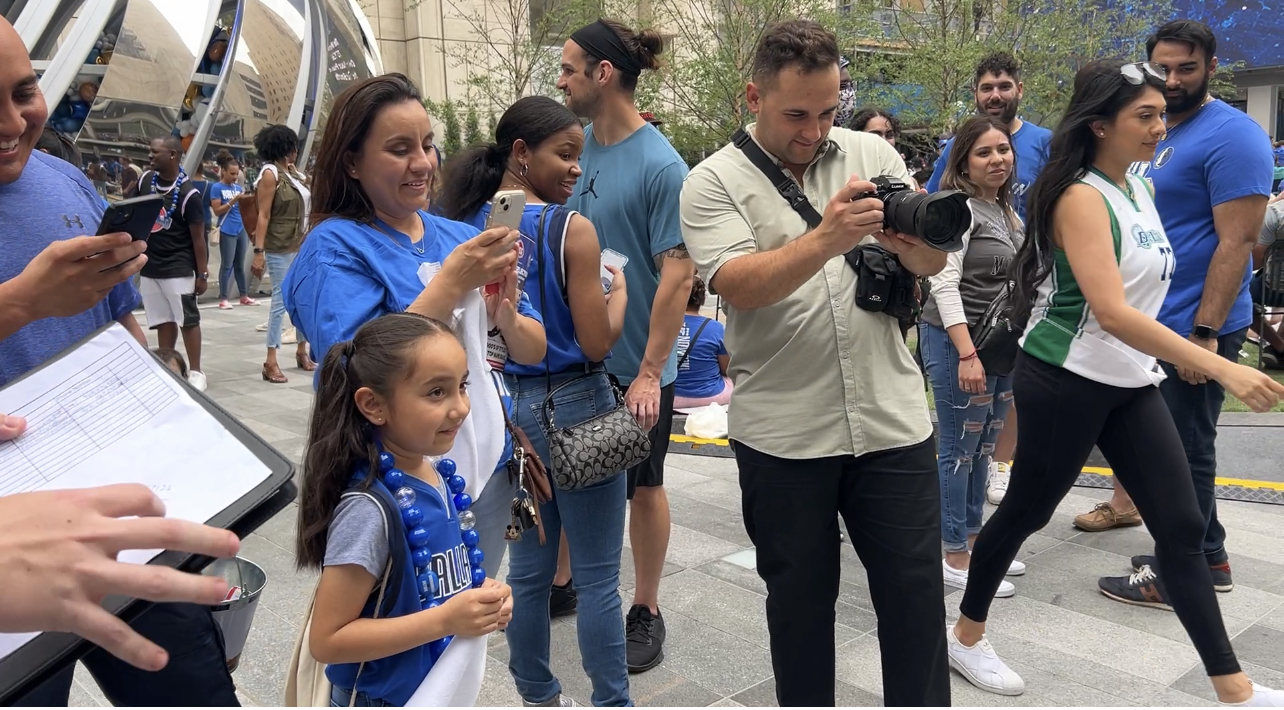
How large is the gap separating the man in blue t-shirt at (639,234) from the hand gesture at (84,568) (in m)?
2.15

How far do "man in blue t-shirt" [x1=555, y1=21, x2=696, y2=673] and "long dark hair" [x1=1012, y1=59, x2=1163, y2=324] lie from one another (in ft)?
3.70

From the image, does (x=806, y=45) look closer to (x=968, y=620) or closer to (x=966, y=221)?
(x=966, y=221)

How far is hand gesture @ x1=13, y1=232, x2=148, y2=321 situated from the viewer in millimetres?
1699

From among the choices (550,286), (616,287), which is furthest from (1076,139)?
(550,286)

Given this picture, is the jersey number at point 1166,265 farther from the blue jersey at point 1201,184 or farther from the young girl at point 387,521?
the young girl at point 387,521

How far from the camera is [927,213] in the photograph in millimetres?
2154

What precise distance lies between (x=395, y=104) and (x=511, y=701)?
1936 mm

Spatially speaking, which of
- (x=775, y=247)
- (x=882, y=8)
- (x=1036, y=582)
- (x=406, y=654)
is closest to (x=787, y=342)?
(x=775, y=247)

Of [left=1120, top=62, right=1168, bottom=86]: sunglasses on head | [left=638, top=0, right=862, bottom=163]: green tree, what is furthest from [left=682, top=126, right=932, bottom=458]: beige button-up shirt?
[left=638, top=0, right=862, bottom=163]: green tree

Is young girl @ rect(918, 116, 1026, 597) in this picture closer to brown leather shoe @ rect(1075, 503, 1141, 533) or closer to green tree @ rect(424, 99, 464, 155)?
brown leather shoe @ rect(1075, 503, 1141, 533)

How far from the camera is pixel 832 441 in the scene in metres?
2.42

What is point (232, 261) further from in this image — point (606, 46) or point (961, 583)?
point (961, 583)

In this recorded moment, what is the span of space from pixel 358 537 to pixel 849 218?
1225 millimetres

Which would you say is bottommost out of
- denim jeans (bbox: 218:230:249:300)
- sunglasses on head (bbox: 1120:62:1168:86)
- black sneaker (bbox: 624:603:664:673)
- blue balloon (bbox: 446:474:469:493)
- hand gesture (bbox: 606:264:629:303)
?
denim jeans (bbox: 218:230:249:300)
